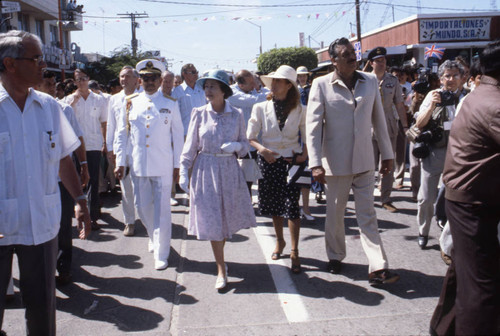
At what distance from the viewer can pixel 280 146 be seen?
215 inches

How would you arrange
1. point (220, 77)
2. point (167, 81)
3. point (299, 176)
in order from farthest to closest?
point (167, 81), point (299, 176), point (220, 77)

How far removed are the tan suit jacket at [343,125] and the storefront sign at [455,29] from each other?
981 inches

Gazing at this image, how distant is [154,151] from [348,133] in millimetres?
2076

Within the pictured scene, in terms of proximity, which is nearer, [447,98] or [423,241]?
[447,98]

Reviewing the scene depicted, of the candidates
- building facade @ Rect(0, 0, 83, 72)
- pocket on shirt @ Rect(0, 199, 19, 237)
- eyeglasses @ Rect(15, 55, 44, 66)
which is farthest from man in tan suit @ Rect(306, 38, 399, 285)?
building facade @ Rect(0, 0, 83, 72)

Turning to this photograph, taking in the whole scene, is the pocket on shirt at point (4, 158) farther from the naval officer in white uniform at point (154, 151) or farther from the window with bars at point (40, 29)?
the window with bars at point (40, 29)

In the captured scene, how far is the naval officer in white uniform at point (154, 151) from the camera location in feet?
18.2

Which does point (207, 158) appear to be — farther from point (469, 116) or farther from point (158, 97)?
point (469, 116)

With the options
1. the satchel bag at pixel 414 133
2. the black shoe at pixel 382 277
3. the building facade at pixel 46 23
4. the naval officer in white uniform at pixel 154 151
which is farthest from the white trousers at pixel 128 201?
the building facade at pixel 46 23

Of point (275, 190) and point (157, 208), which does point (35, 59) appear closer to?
point (157, 208)

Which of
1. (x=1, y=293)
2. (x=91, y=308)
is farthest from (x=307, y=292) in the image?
(x=1, y=293)

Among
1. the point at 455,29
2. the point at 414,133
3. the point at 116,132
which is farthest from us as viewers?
the point at 455,29

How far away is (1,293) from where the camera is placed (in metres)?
2.86

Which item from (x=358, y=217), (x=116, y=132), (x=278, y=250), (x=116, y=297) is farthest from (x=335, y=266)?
(x=116, y=132)
